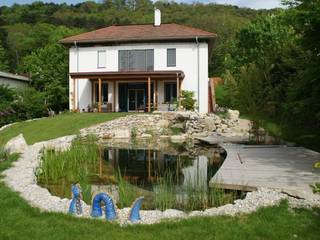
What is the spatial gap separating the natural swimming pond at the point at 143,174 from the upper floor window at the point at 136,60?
12.5 metres

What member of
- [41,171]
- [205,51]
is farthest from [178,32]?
[41,171]

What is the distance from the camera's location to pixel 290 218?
5.61m

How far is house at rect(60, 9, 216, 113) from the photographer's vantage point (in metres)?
27.4

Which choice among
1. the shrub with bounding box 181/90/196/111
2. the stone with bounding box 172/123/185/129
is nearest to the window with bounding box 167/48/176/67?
the shrub with bounding box 181/90/196/111

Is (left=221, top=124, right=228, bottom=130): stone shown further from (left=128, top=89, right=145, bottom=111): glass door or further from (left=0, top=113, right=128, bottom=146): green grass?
(left=128, top=89, right=145, bottom=111): glass door

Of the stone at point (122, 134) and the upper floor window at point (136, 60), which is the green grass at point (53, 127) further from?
the upper floor window at point (136, 60)

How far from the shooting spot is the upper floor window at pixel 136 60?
28.3m

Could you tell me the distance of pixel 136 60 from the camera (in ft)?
93.7

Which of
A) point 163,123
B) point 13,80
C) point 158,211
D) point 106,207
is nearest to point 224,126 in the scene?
point 163,123

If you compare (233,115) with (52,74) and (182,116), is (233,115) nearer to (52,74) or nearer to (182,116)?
(182,116)

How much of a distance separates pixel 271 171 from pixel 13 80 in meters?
30.6

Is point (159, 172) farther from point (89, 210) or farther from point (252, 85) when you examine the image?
point (252, 85)

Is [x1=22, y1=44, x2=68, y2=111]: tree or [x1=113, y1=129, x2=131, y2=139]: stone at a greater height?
[x1=22, y1=44, x2=68, y2=111]: tree

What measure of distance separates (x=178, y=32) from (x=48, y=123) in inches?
434
